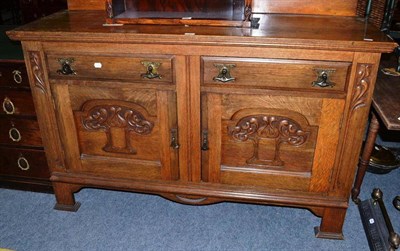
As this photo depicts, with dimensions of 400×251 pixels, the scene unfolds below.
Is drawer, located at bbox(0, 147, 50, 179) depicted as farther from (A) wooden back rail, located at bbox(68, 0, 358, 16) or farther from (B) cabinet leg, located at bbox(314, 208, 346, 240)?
(B) cabinet leg, located at bbox(314, 208, 346, 240)

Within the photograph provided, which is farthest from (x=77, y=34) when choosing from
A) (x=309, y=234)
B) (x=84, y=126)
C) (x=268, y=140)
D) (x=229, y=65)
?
(x=309, y=234)

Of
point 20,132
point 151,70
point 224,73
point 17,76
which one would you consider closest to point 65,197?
point 20,132

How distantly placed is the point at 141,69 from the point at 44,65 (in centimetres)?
47

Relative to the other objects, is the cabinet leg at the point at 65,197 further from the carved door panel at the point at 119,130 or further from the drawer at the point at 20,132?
the drawer at the point at 20,132

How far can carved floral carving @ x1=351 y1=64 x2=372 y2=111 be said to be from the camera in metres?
1.56

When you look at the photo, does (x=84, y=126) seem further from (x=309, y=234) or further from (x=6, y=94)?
(x=309, y=234)

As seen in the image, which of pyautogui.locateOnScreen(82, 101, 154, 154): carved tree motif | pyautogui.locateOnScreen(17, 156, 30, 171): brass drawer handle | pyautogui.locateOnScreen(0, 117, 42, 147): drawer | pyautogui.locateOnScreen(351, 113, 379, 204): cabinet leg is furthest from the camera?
pyautogui.locateOnScreen(17, 156, 30, 171): brass drawer handle

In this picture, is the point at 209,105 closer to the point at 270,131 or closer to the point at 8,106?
the point at 270,131

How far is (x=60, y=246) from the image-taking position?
6.49 ft

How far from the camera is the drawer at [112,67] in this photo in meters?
1.70

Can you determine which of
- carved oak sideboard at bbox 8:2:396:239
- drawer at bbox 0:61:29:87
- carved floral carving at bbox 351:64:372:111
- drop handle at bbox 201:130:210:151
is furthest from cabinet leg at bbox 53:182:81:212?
carved floral carving at bbox 351:64:372:111

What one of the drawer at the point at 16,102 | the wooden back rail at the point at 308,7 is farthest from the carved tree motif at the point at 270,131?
the drawer at the point at 16,102

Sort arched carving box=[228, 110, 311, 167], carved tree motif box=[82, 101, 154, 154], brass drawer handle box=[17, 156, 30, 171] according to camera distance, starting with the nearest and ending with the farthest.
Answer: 1. arched carving box=[228, 110, 311, 167]
2. carved tree motif box=[82, 101, 154, 154]
3. brass drawer handle box=[17, 156, 30, 171]

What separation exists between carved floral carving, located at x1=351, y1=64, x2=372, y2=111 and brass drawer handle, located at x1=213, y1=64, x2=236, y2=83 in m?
0.51
